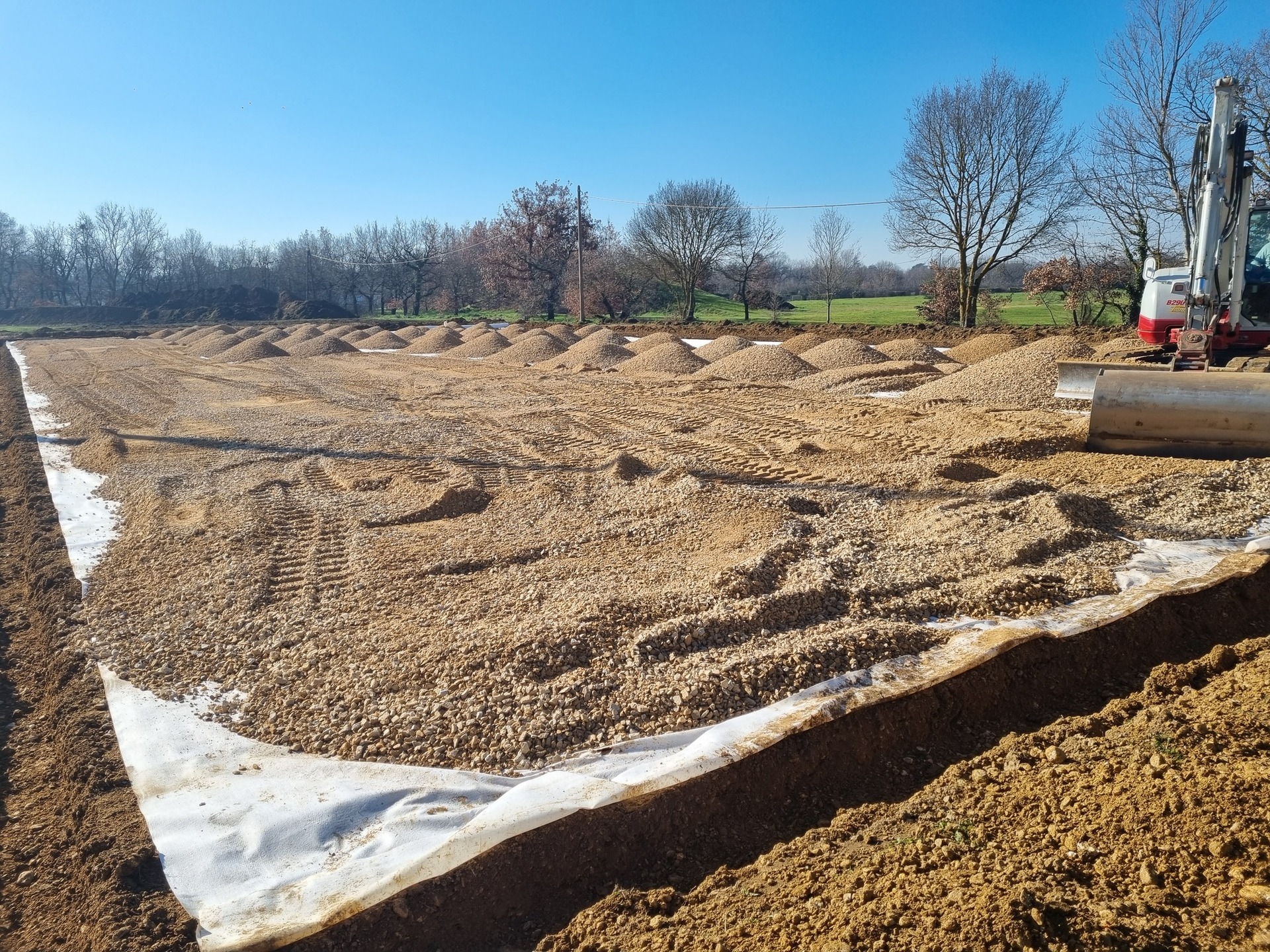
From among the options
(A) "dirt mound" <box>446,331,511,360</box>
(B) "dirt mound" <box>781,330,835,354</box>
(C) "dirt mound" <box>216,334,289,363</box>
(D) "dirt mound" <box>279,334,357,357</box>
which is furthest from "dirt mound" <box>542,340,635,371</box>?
(C) "dirt mound" <box>216,334,289,363</box>

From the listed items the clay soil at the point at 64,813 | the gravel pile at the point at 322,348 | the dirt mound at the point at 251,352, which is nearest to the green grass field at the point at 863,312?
the gravel pile at the point at 322,348

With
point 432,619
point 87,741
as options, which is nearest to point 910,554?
point 432,619

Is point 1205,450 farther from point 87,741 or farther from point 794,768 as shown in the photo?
point 87,741

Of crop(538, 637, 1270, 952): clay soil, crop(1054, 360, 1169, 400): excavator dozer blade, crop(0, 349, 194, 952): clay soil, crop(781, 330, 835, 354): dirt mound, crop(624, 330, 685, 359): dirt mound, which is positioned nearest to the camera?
crop(538, 637, 1270, 952): clay soil

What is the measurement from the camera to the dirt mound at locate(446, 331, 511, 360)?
25516 mm

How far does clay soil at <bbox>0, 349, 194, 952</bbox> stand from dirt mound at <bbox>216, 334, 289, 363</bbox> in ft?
71.6

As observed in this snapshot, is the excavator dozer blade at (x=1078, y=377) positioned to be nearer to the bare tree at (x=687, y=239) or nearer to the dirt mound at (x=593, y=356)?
the dirt mound at (x=593, y=356)

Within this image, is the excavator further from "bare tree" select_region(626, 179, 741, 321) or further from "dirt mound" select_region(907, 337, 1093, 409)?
"bare tree" select_region(626, 179, 741, 321)

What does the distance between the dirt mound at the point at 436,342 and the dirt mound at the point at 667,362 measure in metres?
10.3

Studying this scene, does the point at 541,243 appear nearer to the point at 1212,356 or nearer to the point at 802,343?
the point at 802,343

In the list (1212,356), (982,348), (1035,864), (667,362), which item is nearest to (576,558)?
(1035,864)

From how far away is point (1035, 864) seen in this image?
2432 millimetres

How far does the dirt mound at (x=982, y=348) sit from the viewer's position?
18.2 metres

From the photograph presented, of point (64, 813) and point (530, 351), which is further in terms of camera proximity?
point (530, 351)
